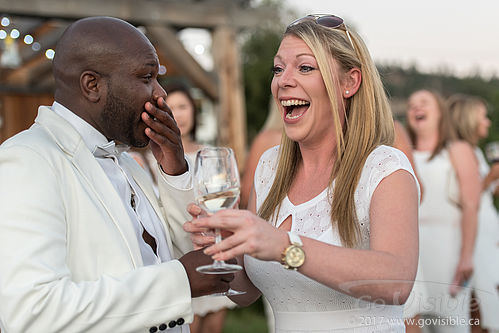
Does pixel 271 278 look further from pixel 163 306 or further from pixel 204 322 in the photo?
pixel 204 322

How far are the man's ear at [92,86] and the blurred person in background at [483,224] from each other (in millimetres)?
3608

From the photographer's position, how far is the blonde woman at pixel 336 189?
78.2 inches

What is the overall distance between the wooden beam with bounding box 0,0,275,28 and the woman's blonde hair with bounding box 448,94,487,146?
264cm

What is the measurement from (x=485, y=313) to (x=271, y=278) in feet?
10.0

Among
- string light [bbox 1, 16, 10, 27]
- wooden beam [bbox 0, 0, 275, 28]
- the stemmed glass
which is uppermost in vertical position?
wooden beam [bbox 0, 0, 275, 28]

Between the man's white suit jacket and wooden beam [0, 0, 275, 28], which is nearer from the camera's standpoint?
the man's white suit jacket

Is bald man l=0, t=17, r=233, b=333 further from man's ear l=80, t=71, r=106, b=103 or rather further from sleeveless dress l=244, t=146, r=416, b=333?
sleeveless dress l=244, t=146, r=416, b=333

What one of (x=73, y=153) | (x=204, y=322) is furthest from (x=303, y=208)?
(x=204, y=322)

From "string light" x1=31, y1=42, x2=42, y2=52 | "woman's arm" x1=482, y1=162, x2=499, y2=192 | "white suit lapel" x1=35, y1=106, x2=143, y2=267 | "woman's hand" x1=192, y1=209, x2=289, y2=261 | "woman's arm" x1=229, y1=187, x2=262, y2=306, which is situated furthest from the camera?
"string light" x1=31, y1=42, x2=42, y2=52

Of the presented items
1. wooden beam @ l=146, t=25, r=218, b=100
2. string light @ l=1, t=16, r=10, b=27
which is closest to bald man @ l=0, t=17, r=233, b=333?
string light @ l=1, t=16, r=10, b=27

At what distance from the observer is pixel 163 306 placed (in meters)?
1.86

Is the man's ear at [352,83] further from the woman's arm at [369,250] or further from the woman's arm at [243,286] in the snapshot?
the woman's arm at [243,286]

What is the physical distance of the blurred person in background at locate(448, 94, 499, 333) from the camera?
4.81 meters

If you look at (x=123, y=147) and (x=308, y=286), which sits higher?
(x=123, y=147)
